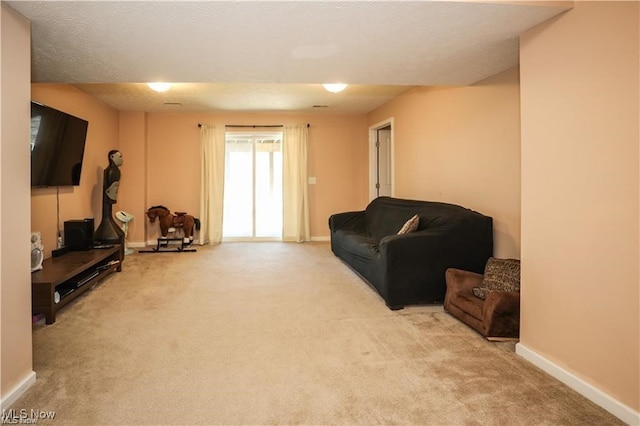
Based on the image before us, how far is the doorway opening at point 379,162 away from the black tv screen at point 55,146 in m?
4.38

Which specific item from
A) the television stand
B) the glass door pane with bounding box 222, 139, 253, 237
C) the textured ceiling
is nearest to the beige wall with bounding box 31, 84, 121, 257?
the television stand

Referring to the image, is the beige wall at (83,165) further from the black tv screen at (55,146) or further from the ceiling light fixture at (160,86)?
the ceiling light fixture at (160,86)

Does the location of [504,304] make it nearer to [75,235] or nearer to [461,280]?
[461,280]

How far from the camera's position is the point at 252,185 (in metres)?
7.22

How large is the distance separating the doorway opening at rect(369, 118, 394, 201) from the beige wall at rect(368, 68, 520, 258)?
1.16 meters

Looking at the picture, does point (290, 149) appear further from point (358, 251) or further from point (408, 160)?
point (358, 251)

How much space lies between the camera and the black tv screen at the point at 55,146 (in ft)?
12.3

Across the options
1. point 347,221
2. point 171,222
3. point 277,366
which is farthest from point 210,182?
point 277,366

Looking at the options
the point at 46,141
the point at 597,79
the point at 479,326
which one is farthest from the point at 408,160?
the point at 46,141

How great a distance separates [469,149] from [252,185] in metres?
4.23

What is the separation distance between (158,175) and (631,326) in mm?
6916

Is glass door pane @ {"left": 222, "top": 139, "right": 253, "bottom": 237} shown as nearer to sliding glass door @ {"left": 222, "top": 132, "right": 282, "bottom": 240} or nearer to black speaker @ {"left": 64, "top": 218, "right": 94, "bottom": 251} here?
sliding glass door @ {"left": 222, "top": 132, "right": 282, "bottom": 240}

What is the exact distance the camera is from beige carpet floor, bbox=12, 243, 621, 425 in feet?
5.95

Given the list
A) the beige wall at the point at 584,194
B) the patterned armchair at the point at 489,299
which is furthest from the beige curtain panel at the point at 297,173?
the beige wall at the point at 584,194
